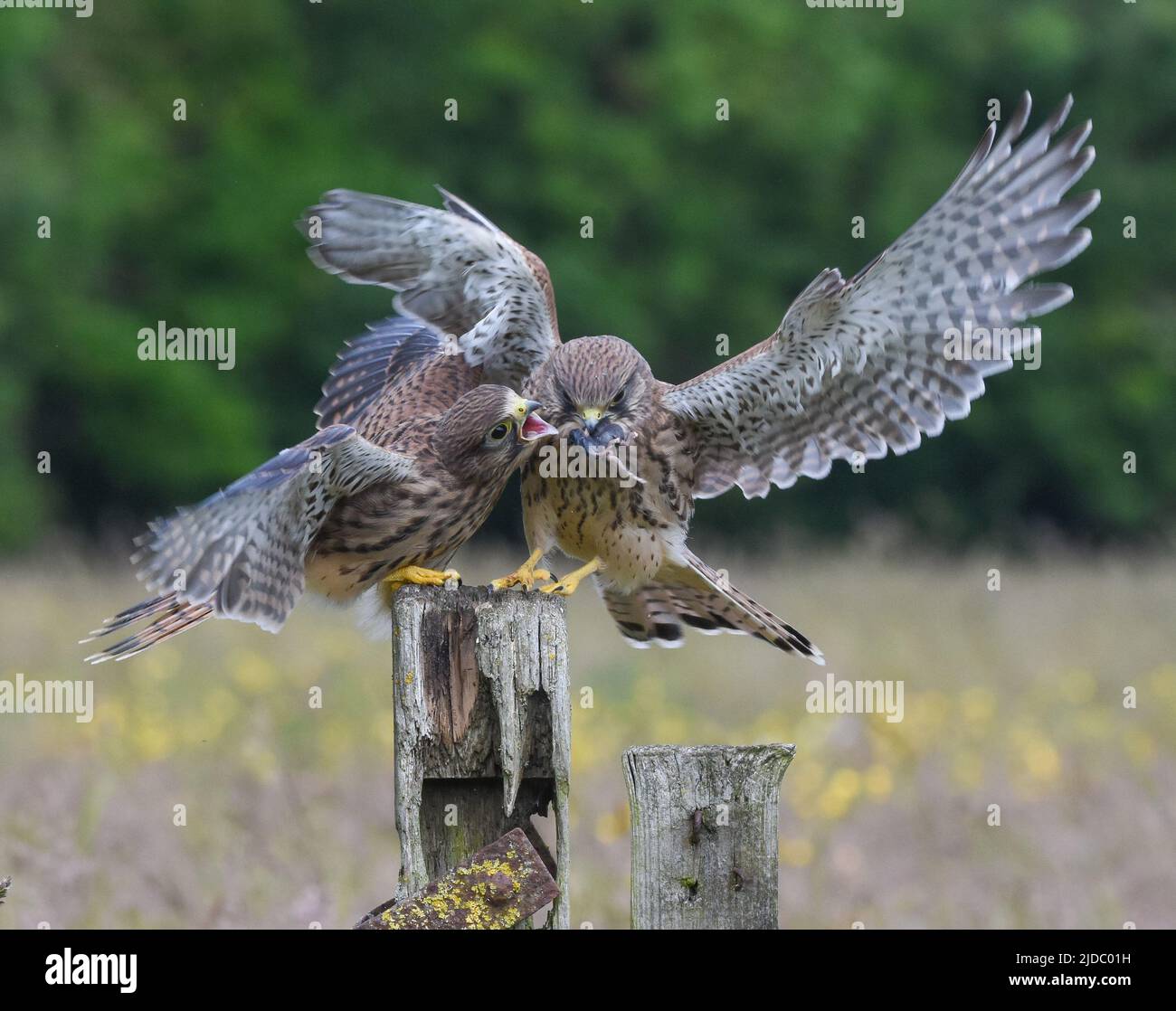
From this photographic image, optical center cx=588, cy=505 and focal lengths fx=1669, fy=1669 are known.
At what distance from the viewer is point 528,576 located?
4.53 m

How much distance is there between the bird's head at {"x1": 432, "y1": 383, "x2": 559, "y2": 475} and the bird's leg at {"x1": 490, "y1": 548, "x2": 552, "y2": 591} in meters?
0.30

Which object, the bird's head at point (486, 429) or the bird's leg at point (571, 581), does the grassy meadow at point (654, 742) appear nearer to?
the bird's leg at point (571, 581)

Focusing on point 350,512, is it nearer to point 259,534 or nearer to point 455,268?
point 259,534

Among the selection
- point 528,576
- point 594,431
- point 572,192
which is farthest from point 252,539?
point 572,192

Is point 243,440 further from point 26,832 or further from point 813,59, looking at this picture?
point 26,832

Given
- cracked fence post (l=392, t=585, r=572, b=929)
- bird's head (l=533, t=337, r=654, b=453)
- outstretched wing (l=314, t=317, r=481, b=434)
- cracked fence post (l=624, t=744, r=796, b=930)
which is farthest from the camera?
outstretched wing (l=314, t=317, r=481, b=434)

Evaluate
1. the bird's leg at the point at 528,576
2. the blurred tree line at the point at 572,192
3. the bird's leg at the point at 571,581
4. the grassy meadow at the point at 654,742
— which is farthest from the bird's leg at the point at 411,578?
the blurred tree line at the point at 572,192

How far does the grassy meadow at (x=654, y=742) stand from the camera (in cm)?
521

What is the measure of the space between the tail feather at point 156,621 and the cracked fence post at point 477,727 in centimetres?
123

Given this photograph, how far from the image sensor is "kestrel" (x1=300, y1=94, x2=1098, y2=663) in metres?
4.65

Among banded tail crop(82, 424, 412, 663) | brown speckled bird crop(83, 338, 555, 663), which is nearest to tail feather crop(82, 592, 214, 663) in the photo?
brown speckled bird crop(83, 338, 555, 663)

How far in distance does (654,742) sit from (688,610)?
1.82 meters

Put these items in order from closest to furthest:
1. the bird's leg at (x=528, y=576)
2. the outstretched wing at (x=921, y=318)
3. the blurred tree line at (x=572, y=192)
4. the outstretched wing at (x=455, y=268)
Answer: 1. the bird's leg at (x=528, y=576)
2. the outstretched wing at (x=921, y=318)
3. the outstretched wing at (x=455, y=268)
4. the blurred tree line at (x=572, y=192)

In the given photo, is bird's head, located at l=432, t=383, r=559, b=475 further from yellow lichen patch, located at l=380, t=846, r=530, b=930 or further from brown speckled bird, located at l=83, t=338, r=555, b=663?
yellow lichen patch, located at l=380, t=846, r=530, b=930
